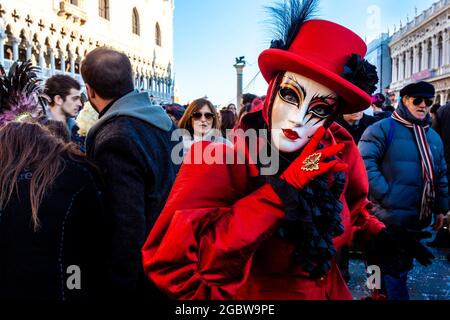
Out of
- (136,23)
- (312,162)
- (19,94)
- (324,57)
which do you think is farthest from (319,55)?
(136,23)

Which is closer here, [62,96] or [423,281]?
[62,96]

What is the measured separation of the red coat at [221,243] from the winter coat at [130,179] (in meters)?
0.59

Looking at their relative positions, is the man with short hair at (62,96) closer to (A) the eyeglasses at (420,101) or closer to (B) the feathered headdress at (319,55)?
(B) the feathered headdress at (319,55)

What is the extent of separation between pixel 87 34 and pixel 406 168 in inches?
948

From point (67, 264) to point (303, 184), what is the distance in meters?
0.92

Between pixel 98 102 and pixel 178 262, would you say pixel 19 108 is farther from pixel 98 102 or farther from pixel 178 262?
pixel 178 262

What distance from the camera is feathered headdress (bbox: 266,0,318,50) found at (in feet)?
5.09

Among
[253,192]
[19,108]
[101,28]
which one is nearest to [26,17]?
[101,28]

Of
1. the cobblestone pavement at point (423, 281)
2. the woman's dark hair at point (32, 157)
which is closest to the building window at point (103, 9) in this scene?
the cobblestone pavement at point (423, 281)

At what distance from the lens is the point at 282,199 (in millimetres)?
1232

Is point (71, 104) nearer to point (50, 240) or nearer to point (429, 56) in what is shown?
point (50, 240)

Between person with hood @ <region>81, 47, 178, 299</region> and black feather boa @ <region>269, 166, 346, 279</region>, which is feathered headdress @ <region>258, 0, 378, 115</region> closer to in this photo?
black feather boa @ <region>269, 166, 346, 279</region>

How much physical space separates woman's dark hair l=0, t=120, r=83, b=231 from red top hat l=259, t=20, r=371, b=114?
823 mm

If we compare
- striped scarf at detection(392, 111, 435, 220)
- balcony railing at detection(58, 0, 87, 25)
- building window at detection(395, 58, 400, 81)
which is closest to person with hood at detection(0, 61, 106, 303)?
striped scarf at detection(392, 111, 435, 220)
